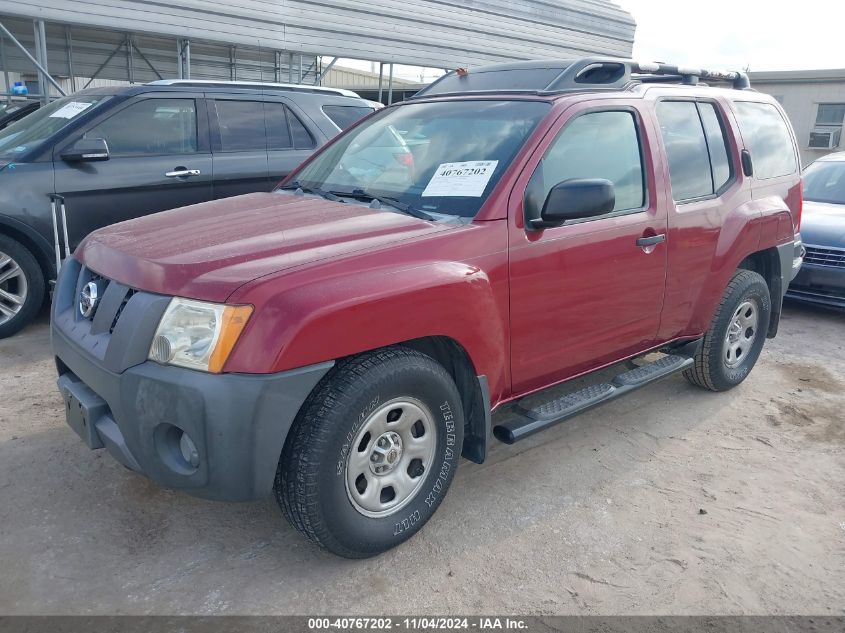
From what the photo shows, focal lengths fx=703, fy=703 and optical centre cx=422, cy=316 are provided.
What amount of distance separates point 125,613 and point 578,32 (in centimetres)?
1726

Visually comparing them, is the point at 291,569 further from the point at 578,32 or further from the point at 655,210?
the point at 578,32

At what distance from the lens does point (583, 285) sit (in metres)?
3.29

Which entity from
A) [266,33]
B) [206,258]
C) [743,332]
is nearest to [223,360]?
[206,258]

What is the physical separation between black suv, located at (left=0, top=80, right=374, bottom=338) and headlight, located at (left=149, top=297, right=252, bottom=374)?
120 inches

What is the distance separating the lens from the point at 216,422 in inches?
90.6

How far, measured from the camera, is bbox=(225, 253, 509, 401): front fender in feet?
7.61

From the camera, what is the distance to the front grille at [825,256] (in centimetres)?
654

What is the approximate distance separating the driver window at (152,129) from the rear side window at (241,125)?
23 centimetres

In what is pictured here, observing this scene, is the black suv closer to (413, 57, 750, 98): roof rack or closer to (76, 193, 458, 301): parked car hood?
(76, 193, 458, 301): parked car hood

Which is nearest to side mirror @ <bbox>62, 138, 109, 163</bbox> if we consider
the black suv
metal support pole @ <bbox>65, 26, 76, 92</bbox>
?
the black suv

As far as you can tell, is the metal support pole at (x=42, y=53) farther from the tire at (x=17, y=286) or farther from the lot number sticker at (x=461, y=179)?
the lot number sticker at (x=461, y=179)

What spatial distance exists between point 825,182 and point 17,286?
8046 millimetres

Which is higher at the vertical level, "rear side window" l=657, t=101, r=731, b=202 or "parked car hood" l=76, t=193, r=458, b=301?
"rear side window" l=657, t=101, r=731, b=202

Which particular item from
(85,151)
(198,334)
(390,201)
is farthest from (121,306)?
(85,151)
